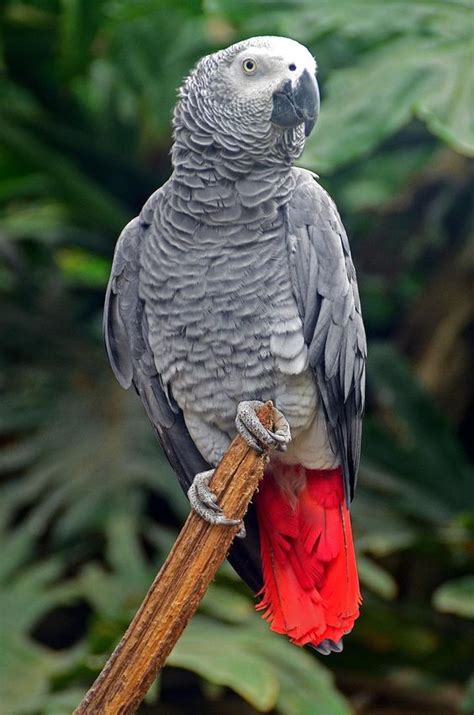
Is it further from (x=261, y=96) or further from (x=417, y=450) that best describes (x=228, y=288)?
(x=417, y=450)

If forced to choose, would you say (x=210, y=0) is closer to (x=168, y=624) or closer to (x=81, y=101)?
(x=81, y=101)

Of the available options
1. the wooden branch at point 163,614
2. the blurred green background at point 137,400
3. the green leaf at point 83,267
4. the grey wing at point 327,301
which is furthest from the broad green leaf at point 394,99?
the green leaf at point 83,267

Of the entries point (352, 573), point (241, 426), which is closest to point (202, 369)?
point (241, 426)

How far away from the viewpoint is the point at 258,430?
811 mm

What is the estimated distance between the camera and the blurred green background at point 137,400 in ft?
4.63

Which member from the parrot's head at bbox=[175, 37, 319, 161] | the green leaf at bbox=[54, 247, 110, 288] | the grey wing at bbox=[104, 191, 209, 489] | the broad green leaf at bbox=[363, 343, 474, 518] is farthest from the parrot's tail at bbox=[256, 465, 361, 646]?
the green leaf at bbox=[54, 247, 110, 288]

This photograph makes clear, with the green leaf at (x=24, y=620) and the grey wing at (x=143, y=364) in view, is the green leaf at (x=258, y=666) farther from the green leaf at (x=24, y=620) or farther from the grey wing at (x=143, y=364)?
the grey wing at (x=143, y=364)

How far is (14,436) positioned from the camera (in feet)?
7.02

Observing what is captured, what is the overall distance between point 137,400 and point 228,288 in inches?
44.2

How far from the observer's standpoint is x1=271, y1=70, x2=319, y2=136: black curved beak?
2.56 feet

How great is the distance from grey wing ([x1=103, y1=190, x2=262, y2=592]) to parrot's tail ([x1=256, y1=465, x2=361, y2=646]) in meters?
0.04

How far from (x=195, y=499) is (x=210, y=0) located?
35.0 inches

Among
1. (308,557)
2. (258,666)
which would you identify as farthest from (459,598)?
(308,557)

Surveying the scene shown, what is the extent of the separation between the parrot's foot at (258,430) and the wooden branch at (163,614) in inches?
1.7
